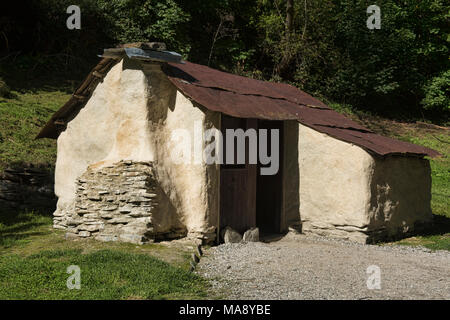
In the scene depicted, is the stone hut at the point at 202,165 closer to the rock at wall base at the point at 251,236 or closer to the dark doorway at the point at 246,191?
the dark doorway at the point at 246,191

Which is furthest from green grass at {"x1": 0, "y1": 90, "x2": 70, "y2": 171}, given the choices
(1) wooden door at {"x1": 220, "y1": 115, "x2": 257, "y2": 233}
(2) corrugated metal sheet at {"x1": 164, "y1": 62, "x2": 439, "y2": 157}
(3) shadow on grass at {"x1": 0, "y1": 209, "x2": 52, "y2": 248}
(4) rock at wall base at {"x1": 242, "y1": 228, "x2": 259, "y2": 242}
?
(4) rock at wall base at {"x1": 242, "y1": 228, "x2": 259, "y2": 242}

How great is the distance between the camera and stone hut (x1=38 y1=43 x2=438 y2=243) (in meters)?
9.69

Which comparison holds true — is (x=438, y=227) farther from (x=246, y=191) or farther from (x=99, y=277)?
(x=99, y=277)

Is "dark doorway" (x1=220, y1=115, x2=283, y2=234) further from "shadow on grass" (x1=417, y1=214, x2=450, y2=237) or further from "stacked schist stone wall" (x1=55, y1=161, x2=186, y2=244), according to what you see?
"shadow on grass" (x1=417, y1=214, x2=450, y2=237)

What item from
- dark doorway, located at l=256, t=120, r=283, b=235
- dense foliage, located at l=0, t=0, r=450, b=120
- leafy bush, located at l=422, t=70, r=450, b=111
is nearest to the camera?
dark doorway, located at l=256, t=120, r=283, b=235

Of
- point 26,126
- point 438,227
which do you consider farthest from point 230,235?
point 26,126

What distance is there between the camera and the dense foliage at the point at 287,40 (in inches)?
850

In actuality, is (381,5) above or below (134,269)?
above

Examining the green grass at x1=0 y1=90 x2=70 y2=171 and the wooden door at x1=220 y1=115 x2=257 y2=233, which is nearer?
the wooden door at x1=220 y1=115 x2=257 y2=233

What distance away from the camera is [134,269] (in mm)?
7387
